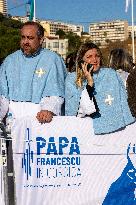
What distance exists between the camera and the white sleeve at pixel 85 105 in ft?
16.8

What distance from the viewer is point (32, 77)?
18.2 feet

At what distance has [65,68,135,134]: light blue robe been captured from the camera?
5.13 meters

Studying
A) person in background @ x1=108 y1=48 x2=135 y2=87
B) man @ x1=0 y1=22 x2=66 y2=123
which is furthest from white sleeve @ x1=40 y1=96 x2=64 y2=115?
person in background @ x1=108 y1=48 x2=135 y2=87

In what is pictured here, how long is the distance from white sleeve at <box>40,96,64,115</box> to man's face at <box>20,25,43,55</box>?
0.54 m

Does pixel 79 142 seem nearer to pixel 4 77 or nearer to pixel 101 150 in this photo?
pixel 101 150

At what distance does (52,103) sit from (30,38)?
0.71 metres

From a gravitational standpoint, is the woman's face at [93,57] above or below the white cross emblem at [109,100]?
above

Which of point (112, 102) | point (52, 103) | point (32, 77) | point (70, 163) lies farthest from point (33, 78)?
point (70, 163)

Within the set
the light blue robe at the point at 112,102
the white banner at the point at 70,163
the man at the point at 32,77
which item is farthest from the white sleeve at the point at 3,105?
the light blue robe at the point at 112,102

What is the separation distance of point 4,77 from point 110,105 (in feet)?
3.86

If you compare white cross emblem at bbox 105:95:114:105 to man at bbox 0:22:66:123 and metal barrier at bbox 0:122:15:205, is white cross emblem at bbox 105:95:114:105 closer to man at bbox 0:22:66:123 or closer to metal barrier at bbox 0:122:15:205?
man at bbox 0:22:66:123

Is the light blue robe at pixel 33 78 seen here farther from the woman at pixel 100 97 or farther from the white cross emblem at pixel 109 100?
the white cross emblem at pixel 109 100

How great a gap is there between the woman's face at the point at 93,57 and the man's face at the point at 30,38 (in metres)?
0.52

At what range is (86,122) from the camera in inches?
202
